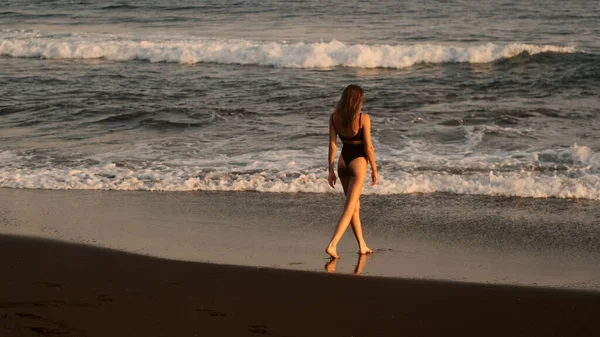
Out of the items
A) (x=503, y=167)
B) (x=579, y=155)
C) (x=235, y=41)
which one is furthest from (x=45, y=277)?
(x=235, y=41)

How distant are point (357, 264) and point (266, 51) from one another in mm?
16052

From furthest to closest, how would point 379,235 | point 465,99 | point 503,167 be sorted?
point 465,99
point 503,167
point 379,235

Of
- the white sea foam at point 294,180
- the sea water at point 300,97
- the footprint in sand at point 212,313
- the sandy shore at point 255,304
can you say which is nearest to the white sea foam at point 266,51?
the sea water at point 300,97

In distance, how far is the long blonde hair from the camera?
637cm

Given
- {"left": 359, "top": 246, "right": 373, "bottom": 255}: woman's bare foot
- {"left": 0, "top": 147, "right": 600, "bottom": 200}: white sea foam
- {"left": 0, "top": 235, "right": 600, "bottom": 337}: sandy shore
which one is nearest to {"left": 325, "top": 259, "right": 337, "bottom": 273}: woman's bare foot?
{"left": 0, "top": 235, "right": 600, "bottom": 337}: sandy shore

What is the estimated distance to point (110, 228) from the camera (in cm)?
768

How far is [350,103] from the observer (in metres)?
A: 6.38

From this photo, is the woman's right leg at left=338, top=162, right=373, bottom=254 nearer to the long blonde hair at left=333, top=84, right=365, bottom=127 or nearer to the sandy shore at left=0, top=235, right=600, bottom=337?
the long blonde hair at left=333, top=84, right=365, bottom=127

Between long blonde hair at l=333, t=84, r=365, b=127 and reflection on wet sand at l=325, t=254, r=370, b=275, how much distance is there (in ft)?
3.79

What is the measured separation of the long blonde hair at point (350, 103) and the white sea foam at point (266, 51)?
47.5ft

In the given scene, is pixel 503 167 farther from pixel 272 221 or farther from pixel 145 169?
pixel 145 169

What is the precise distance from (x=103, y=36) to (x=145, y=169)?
58.2ft

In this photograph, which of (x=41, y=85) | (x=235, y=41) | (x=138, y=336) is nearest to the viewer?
(x=138, y=336)

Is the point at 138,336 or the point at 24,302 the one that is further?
the point at 24,302
